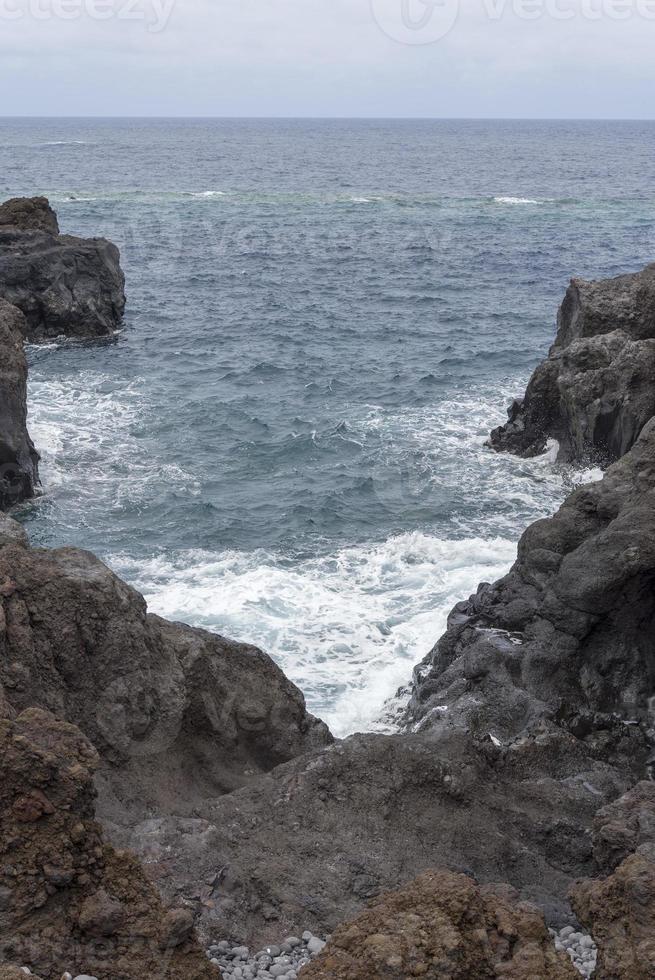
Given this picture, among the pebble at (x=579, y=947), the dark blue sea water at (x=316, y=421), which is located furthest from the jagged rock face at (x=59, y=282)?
the pebble at (x=579, y=947)

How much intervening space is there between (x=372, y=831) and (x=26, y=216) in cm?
5042

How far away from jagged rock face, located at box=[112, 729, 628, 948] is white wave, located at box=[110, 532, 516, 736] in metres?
6.64

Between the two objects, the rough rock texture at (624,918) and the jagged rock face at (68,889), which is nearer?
the rough rock texture at (624,918)

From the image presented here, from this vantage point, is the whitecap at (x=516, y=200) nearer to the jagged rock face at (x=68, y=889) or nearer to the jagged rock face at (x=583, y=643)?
the jagged rock face at (x=583, y=643)

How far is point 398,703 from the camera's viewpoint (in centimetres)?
2234

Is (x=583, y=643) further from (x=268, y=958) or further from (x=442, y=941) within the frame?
(x=442, y=941)

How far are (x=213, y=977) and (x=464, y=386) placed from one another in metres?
37.6

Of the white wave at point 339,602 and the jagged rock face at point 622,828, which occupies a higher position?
the jagged rock face at point 622,828

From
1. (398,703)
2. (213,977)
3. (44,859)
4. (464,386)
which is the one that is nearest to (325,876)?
(213,977)

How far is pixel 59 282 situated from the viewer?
5247cm

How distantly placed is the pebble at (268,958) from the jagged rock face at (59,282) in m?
44.4

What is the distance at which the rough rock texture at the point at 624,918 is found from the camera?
9.10m

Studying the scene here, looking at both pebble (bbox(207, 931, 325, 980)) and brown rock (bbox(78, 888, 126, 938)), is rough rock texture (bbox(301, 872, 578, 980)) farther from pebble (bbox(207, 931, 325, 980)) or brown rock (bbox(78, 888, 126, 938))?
brown rock (bbox(78, 888, 126, 938))

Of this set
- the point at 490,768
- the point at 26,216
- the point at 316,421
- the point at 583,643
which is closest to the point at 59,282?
the point at 26,216
